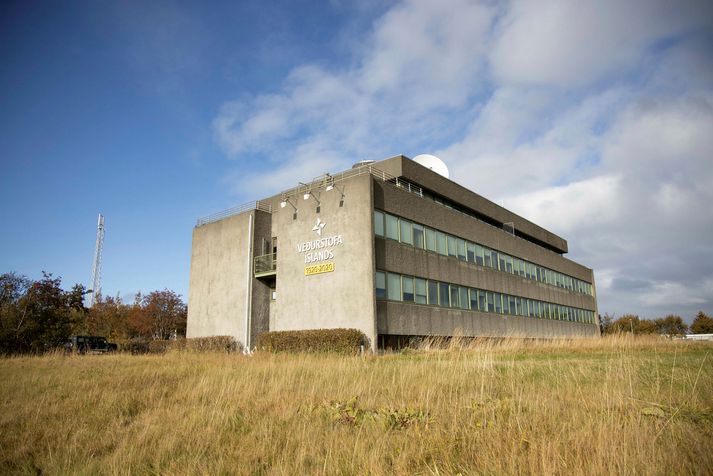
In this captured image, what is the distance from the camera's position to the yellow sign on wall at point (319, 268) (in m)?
24.3

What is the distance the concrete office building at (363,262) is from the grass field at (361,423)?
13626mm

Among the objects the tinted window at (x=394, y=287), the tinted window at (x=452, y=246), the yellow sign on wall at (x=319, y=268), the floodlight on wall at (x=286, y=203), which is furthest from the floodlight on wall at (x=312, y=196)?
the tinted window at (x=452, y=246)

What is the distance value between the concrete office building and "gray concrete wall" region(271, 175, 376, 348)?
5cm

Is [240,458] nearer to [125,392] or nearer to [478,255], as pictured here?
[125,392]

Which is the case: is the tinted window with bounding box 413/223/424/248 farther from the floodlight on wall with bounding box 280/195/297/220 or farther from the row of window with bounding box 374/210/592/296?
the floodlight on wall with bounding box 280/195/297/220

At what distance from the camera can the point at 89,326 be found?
52.2 metres

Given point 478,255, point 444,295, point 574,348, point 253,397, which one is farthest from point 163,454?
point 478,255

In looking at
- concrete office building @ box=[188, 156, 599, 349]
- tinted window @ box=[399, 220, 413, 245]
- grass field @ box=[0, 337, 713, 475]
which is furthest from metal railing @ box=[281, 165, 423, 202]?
grass field @ box=[0, 337, 713, 475]

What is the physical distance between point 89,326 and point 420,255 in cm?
4195

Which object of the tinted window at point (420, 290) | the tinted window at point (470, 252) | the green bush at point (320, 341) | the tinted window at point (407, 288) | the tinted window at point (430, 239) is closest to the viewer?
the green bush at point (320, 341)

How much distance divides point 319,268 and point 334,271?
1014 mm

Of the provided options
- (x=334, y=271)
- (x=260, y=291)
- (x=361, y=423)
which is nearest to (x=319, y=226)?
(x=334, y=271)

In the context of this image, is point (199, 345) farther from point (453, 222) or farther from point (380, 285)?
point (453, 222)

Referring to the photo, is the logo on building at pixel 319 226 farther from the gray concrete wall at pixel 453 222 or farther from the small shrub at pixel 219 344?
the small shrub at pixel 219 344
